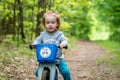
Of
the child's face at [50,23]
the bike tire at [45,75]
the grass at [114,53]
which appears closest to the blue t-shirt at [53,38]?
the child's face at [50,23]

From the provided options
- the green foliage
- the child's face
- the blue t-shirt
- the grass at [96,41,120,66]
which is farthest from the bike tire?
the green foliage

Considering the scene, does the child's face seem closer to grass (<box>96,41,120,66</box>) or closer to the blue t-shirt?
the blue t-shirt

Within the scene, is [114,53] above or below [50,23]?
below

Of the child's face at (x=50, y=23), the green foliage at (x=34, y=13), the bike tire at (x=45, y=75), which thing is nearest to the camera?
the bike tire at (x=45, y=75)

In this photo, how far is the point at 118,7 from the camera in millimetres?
34594

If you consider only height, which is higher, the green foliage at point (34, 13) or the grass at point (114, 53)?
the green foliage at point (34, 13)

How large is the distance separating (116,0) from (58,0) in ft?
50.6

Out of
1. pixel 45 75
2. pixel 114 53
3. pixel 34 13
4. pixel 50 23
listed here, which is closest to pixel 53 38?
pixel 50 23

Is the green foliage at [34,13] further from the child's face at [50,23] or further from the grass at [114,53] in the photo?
the child's face at [50,23]

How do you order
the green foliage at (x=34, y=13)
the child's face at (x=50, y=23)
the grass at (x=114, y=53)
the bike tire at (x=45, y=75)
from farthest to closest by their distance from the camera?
the green foliage at (x=34, y=13) < the grass at (x=114, y=53) < the child's face at (x=50, y=23) < the bike tire at (x=45, y=75)

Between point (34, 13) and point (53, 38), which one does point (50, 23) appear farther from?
point (34, 13)

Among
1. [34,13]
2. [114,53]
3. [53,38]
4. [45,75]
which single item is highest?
[34,13]

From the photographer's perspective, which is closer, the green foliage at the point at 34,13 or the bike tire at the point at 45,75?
the bike tire at the point at 45,75

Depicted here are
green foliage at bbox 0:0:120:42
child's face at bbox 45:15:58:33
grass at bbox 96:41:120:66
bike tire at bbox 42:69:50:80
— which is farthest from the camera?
green foliage at bbox 0:0:120:42
